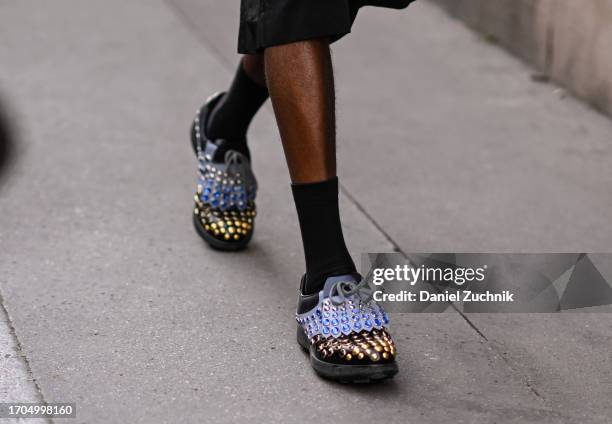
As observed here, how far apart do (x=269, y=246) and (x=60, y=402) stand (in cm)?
109

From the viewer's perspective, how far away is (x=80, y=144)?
13.8ft

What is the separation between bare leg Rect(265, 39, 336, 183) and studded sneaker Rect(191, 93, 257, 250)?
2.16 ft

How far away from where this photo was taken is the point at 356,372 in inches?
101

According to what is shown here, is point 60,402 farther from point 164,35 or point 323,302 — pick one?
point 164,35

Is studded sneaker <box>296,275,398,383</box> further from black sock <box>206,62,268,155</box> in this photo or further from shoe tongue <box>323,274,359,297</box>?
black sock <box>206,62,268,155</box>

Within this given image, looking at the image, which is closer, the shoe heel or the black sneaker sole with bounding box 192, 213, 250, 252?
the shoe heel

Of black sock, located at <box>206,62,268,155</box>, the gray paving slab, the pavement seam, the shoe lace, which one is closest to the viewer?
the pavement seam

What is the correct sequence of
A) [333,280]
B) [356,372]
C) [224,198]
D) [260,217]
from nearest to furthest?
[356,372] → [333,280] → [224,198] → [260,217]

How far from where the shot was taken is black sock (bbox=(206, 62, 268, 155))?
3.32 meters

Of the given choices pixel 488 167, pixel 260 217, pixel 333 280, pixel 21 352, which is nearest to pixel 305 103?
pixel 333 280

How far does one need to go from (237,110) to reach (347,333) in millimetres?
980

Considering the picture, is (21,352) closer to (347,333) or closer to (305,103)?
(347,333)

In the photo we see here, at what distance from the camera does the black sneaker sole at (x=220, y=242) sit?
11.0 feet

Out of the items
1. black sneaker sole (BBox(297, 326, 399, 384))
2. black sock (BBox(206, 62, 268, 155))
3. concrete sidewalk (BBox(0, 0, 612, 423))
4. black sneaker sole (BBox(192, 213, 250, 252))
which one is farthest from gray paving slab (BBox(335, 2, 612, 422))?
black sock (BBox(206, 62, 268, 155))
